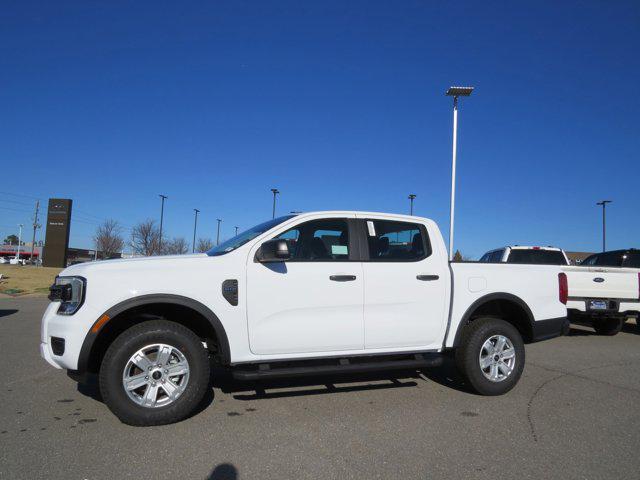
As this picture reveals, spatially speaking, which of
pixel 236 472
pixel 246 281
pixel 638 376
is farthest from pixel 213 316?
pixel 638 376

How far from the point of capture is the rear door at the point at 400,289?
4695 mm

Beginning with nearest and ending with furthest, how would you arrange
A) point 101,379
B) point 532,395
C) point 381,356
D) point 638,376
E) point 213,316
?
1. point 101,379
2. point 213,316
3. point 381,356
4. point 532,395
5. point 638,376

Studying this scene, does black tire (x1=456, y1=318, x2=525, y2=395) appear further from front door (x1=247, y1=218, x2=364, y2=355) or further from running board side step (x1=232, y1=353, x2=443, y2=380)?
front door (x1=247, y1=218, x2=364, y2=355)

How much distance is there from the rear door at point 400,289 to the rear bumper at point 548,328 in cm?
127

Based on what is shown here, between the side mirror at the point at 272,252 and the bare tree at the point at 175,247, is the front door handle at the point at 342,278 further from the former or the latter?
the bare tree at the point at 175,247

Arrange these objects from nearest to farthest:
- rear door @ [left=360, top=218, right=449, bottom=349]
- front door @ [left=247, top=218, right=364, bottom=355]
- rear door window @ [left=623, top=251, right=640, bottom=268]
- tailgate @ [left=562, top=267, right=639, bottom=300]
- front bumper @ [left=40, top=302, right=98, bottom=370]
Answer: front bumper @ [left=40, top=302, right=98, bottom=370], front door @ [left=247, top=218, right=364, bottom=355], rear door @ [left=360, top=218, right=449, bottom=349], tailgate @ [left=562, top=267, right=639, bottom=300], rear door window @ [left=623, top=251, right=640, bottom=268]

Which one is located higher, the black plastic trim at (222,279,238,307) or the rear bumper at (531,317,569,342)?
the black plastic trim at (222,279,238,307)

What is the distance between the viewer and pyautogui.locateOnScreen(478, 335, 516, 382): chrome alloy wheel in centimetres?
511

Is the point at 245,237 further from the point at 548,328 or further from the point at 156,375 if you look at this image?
the point at 548,328

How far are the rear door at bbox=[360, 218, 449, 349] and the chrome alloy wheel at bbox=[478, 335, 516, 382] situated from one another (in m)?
0.56

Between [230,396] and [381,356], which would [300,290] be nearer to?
[381,356]

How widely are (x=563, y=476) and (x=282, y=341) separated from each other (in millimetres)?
2428

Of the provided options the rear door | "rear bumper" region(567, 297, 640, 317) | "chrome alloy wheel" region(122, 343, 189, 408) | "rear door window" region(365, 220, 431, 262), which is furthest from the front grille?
"rear bumper" region(567, 297, 640, 317)

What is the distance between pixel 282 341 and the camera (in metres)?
4.36
